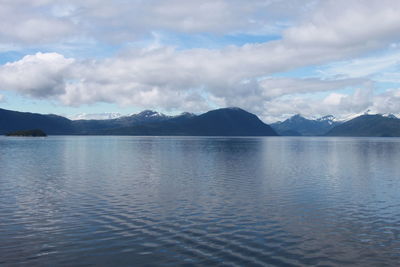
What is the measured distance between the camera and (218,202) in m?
47.3

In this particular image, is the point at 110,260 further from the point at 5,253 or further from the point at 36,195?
the point at 36,195

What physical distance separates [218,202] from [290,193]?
1495 centimetres

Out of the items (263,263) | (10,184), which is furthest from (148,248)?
(10,184)

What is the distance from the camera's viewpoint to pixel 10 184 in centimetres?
5988

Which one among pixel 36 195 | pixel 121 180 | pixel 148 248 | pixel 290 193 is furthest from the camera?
pixel 121 180

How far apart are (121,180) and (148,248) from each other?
1565 inches

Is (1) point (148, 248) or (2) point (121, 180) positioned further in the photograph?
(2) point (121, 180)

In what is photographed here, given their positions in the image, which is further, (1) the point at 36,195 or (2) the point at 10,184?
(2) the point at 10,184

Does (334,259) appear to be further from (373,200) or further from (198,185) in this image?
(198,185)

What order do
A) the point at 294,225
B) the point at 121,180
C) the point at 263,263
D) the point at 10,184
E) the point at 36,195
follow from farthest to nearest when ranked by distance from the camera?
1. the point at 121,180
2. the point at 10,184
3. the point at 36,195
4. the point at 294,225
5. the point at 263,263

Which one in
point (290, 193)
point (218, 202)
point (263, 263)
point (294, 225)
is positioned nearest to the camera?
point (263, 263)

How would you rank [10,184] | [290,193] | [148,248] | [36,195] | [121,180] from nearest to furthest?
[148,248]
[36,195]
[290,193]
[10,184]
[121,180]

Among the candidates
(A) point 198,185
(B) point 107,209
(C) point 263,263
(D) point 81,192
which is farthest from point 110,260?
(A) point 198,185

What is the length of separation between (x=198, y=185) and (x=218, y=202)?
15.1 m
